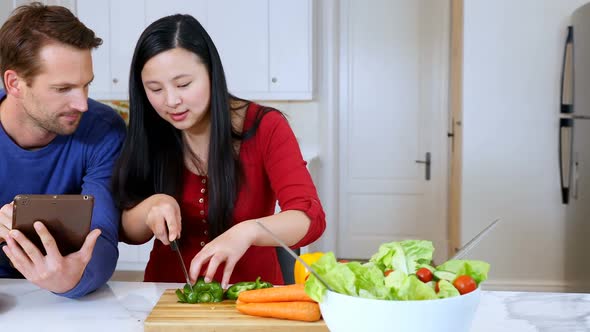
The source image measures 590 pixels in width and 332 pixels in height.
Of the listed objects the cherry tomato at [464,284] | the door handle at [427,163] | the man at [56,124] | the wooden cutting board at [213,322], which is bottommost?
the door handle at [427,163]

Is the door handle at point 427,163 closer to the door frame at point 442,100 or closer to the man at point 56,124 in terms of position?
the door frame at point 442,100

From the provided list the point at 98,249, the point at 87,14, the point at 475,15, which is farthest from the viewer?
the point at 87,14

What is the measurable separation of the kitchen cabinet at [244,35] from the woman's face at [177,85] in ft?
8.14

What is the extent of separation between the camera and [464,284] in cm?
107

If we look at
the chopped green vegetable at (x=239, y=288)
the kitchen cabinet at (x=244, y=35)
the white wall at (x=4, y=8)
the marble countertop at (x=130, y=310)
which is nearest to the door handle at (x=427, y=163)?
the kitchen cabinet at (x=244, y=35)

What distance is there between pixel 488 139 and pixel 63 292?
3044mm

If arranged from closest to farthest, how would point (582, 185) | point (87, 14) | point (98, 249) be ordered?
1. point (98, 249)
2. point (582, 185)
3. point (87, 14)

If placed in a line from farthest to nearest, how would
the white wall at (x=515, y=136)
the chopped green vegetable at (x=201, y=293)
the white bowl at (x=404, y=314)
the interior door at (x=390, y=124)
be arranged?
the interior door at (x=390, y=124) → the white wall at (x=515, y=136) → the chopped green vegetable at (x=201, y=293) → the white bowl at (x=404, y=314)

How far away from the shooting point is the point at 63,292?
152 cm

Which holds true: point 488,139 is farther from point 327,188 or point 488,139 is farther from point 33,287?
point 33,287

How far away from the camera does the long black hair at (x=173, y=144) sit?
5.79ft

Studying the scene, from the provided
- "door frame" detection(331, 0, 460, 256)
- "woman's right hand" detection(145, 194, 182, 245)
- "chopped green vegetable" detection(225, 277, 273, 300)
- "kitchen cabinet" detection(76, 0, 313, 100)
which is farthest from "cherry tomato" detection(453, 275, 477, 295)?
"door frame" detection(331, 0, 460, 256)

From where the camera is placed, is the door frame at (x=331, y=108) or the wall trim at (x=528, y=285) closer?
the wall trim at (x=528, y=285)

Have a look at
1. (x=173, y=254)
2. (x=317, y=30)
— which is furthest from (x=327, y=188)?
(x=173, y=254)
